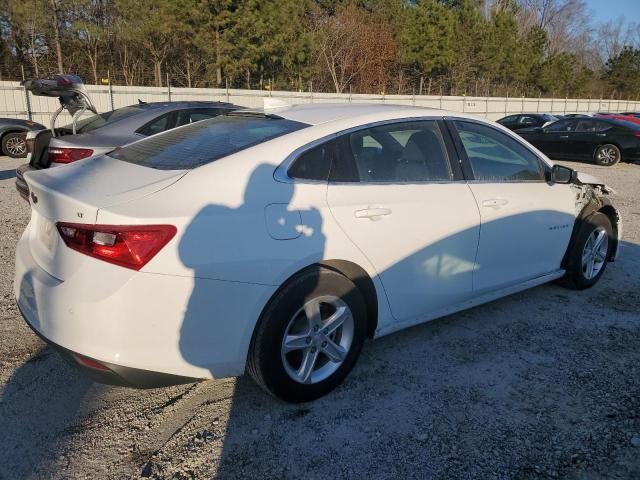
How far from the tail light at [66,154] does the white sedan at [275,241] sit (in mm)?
2889

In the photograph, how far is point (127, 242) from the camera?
223 centimetres

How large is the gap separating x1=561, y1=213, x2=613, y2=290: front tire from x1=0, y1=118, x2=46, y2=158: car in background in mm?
12525

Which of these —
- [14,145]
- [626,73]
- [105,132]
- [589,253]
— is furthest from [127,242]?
[626,73]

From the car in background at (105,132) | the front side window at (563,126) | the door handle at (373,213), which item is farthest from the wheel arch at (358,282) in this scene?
the front side window at (563,126)

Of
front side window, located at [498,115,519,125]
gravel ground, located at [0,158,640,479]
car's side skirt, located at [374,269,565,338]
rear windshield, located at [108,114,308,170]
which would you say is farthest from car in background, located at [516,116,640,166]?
rear windshield, located at [108,114,308,170]

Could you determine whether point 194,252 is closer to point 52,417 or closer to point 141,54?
point 52,417

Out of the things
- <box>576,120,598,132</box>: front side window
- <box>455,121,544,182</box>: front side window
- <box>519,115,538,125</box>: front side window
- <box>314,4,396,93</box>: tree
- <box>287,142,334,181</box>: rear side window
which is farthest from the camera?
<box>314,4,396,93</box>: tree

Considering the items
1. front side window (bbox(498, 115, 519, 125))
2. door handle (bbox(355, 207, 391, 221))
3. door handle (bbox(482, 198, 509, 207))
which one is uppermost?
door handle (bbox(355, 207, 391, 221))

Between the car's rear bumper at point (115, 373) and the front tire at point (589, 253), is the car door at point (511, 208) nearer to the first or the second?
the front tire at point (589, 253)

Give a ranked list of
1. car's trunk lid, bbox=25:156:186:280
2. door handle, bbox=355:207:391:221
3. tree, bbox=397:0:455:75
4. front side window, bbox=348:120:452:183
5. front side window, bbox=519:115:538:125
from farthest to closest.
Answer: tree, bbox=397:0:455:75
front side window, bbox=519:115:538:125
front side window, bbox=348:120:452:183
door handle, bbox=355:207:391:221
car's trunk lid, bbox=25:156:186:280

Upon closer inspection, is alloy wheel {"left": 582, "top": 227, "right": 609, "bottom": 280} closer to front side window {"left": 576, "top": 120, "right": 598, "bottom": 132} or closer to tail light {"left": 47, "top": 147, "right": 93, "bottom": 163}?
tail light {"left": 47, "top": 147, "right": 93, "bottom": 163}

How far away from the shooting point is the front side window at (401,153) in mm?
3049

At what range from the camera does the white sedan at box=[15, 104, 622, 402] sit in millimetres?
2277

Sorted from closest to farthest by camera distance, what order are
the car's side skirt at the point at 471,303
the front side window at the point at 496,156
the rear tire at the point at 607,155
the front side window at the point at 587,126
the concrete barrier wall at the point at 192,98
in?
1. the car's side skirt at the point at 471,303
2. the front side window at the point at 496,156
3. the rear tire at the point at 607,155
4. the front side window at the point at 587,126
5. the concrete barrier wall at the point at 192,98
